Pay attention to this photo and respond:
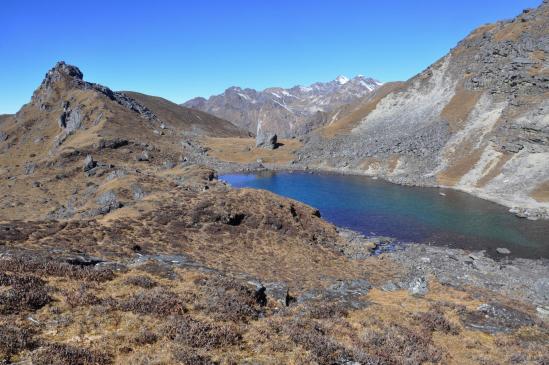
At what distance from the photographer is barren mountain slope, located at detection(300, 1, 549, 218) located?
9112 cm

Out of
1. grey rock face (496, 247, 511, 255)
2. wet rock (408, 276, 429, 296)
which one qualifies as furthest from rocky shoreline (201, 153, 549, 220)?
wet rock (408, 276, 429, 296)

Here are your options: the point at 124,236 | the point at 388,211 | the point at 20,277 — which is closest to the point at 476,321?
the point at 20,277

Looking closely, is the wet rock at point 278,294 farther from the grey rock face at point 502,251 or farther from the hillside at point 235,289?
the grey rock face at point 502,251

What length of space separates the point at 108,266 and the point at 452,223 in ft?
208

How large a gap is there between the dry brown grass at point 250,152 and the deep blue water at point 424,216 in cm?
5211

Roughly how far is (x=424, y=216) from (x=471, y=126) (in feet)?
199

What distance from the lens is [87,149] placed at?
11856 centimetres

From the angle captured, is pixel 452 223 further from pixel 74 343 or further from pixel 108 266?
pixel 74 343

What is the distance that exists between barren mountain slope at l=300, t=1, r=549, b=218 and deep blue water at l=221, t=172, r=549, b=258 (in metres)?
6.73

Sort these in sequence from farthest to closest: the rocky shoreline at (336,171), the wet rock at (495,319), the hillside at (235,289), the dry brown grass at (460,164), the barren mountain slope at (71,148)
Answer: the dry brown grass at (460,164) → the barren mountain slope at (71,148) → the rocky shoreline at (336,171) → the wet rock at (495,319) → the hillside at (235,289)

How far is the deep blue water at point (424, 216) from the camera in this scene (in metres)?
59.4

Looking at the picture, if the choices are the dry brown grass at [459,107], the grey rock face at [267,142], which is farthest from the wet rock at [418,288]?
the grey rock face at [267,142]

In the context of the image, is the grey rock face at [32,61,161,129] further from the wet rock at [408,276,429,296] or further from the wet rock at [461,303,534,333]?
the wet rock at [461,303,534,333]

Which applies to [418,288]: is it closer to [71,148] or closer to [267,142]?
[71,148]
